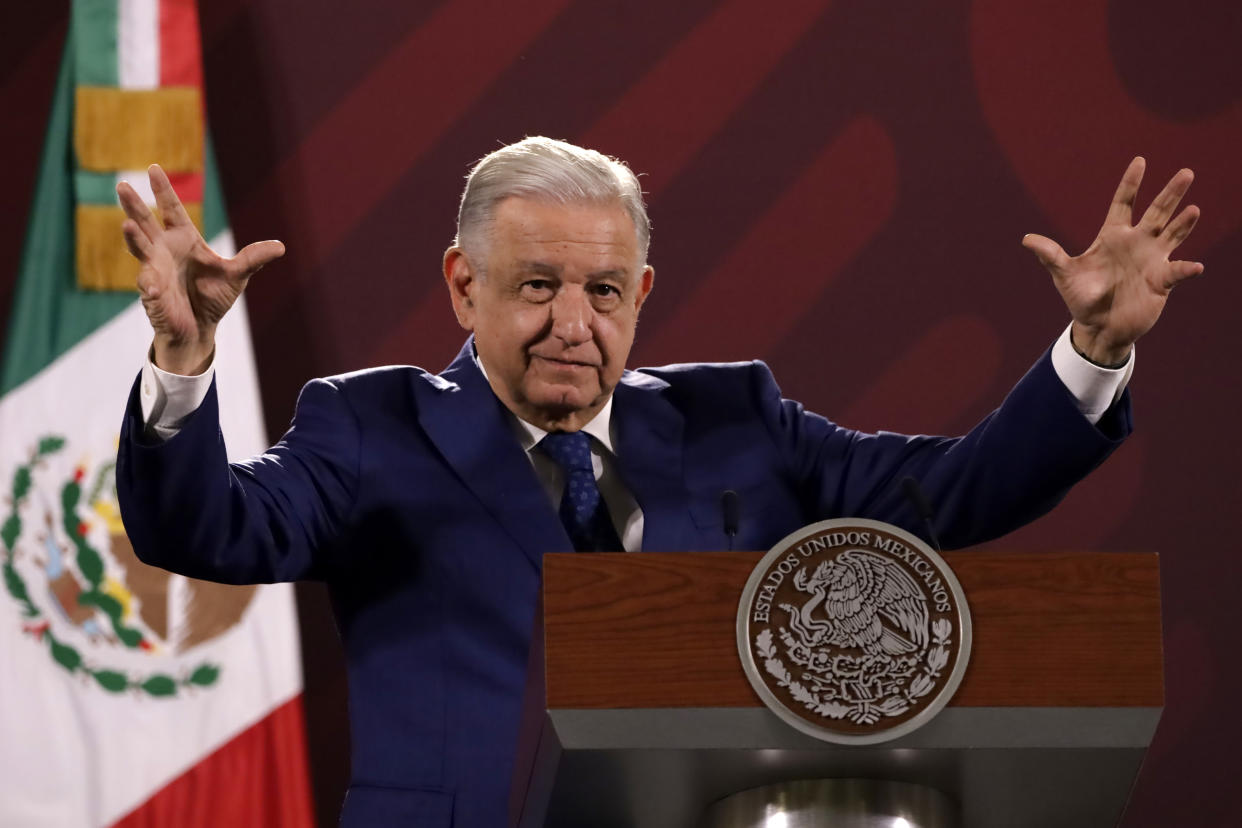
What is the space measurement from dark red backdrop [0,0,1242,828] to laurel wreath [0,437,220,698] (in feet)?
1.14

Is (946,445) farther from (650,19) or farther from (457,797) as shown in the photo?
(650,19)

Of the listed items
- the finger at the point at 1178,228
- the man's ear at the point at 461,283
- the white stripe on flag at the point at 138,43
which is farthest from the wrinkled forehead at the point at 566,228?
the white stripe on flag at the point at 138,43

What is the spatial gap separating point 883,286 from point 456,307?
4.95 feet

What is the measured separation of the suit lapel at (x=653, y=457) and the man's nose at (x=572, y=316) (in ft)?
0.49

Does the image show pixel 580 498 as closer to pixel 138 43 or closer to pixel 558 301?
pixel 558 301

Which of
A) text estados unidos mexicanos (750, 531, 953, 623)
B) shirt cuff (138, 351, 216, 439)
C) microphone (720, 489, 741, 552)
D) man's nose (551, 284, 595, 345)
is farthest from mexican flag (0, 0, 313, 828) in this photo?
text estados unidos mexicanos (750, 531, 953, 623)

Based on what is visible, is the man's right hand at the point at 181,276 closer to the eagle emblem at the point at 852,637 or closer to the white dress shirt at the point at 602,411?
the white dress shirt at the point at 602,411

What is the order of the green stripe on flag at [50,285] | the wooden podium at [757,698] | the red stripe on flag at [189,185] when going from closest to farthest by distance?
the wooden podium at [757,698], the green stripe on flag at [50,285], the red stripe on flag at [189,185]

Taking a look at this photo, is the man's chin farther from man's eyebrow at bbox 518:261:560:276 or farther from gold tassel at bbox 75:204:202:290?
gold tassel at bbox 75:204:202:290

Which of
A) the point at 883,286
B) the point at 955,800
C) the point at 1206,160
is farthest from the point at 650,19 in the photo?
the point at 955,800

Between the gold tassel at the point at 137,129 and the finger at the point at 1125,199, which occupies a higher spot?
the gold tassel at the point at 137,129

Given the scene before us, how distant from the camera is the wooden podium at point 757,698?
4.08 feet

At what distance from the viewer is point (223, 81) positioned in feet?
11.0

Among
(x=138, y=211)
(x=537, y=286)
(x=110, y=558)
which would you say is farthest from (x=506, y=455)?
(x=110, y=558)
